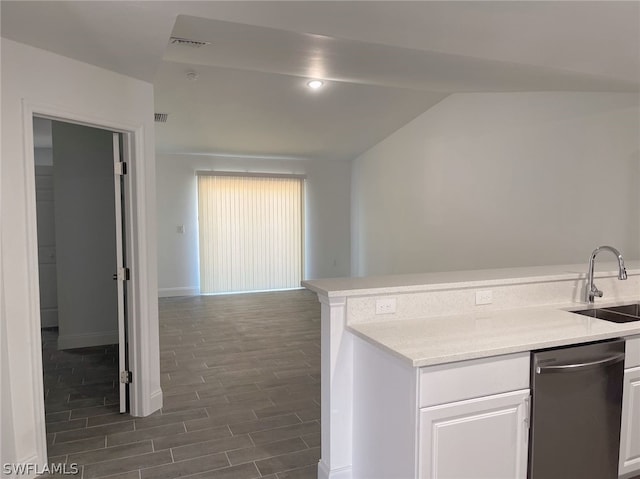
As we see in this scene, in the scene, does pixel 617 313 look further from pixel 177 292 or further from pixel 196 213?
pixel 177 292

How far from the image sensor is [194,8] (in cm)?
202

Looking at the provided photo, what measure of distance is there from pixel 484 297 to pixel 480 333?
1.62 ft

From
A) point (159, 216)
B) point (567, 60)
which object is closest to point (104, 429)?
point (567, 60)

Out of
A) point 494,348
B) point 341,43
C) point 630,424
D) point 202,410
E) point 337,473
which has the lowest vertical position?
point 202,410

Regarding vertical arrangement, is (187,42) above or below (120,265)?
above

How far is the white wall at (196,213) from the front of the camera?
24.4 feet

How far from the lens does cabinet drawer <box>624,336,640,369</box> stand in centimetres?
220

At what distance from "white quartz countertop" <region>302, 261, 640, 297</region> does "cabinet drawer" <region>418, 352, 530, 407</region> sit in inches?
22.1

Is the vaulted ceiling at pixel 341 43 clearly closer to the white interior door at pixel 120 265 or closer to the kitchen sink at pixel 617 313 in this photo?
the white interior door at pixel 120 265

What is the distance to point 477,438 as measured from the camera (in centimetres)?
187

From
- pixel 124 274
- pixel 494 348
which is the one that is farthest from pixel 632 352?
pixel 124 274

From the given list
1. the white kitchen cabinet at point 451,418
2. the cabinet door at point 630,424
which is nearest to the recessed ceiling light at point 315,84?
the white kitchen cabinet at point 451,418

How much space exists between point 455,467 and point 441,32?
215 centimetres

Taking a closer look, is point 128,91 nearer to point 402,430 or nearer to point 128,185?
point 128,185
